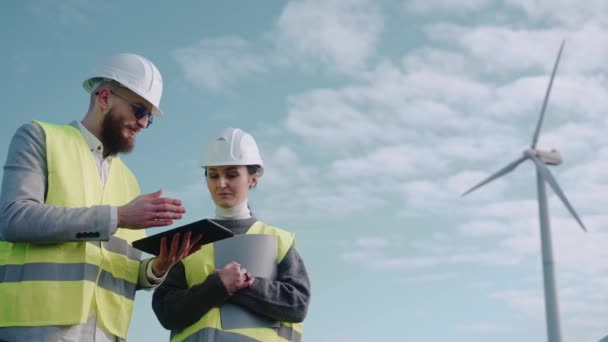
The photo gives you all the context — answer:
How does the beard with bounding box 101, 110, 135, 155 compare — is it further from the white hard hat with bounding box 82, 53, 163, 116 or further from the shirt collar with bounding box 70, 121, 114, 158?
the white hard hat with bounding box 82, 53, 163, 116

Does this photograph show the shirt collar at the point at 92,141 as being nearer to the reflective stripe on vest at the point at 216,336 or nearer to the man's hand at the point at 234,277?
the man's hand at the point at 234,277

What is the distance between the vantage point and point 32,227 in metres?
4.84

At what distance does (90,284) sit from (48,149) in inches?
37.2

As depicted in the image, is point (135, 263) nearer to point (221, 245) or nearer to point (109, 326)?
point (109, 326)

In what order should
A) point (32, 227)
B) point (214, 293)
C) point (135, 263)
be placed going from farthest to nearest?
point (214, 293) < point (135, 263) < point (32, 227)

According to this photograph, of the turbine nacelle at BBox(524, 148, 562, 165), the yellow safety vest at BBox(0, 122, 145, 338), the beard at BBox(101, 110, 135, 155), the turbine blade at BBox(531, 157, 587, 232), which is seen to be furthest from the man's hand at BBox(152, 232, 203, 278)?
the turbine nacelle at BBox(524, 148, 562, 165)

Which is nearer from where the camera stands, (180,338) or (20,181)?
(20,181)

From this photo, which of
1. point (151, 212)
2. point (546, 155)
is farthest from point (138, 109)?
point (546, 155)

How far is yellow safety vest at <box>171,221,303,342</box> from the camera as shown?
21.1ft

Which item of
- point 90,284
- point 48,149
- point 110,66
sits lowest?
point 90,284

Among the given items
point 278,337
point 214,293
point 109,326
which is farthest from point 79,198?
point 278,337

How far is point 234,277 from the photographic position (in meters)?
6.39

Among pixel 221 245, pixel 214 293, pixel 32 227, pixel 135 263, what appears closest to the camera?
pixel 32 227

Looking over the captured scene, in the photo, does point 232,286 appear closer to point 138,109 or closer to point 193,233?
point 193,233
